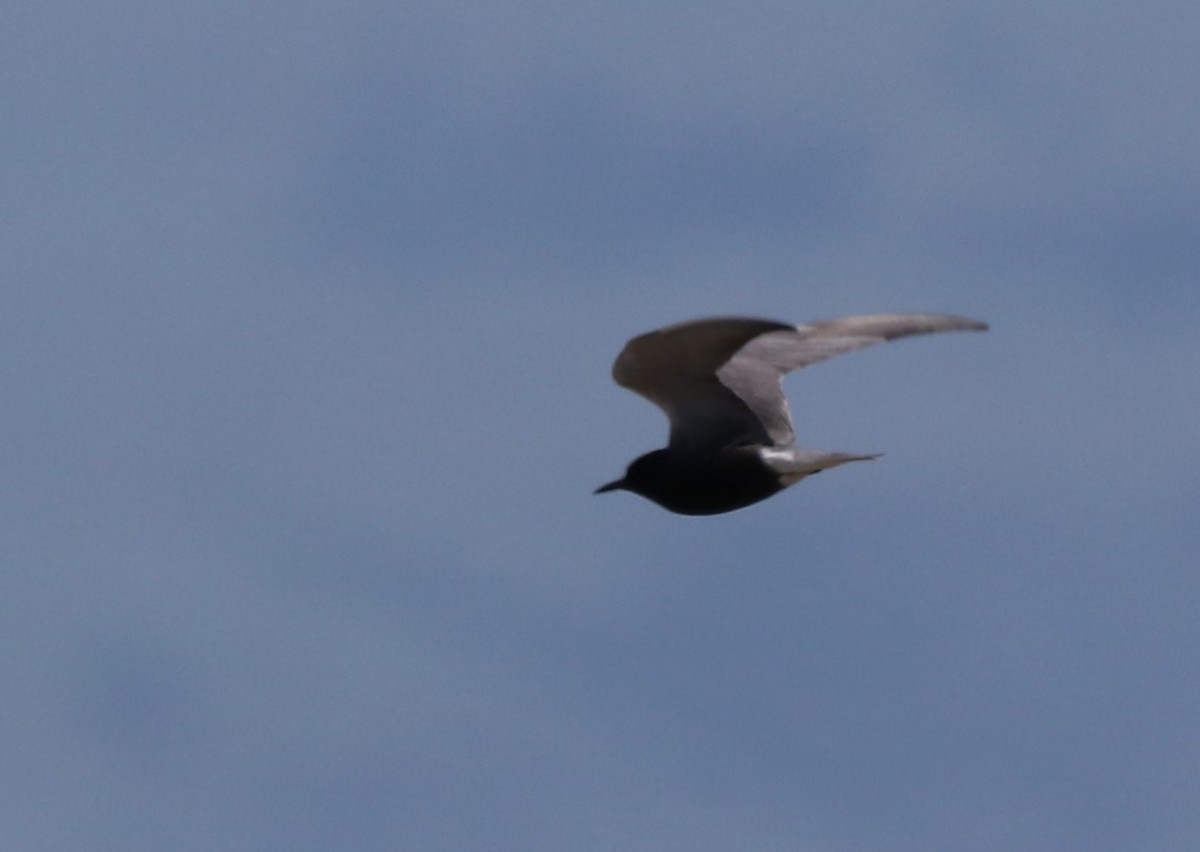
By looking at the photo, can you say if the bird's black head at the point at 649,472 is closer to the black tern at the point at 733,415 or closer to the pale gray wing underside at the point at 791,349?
the black tern at the point at 733,415

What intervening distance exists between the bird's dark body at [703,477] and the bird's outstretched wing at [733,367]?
0.51 ft

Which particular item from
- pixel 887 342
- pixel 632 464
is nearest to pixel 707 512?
pixel 632 464

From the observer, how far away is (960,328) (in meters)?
21.3

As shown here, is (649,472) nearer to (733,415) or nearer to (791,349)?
(733,415)

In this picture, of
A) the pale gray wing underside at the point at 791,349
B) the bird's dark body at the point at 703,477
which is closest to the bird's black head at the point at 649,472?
the bird's dark body at the point at 703,477

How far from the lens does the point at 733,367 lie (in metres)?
21.4

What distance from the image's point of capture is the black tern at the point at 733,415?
67.8 feet

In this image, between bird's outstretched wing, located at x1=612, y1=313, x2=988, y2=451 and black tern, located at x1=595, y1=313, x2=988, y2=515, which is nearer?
bird's outstretched wing, located at x1=612, y1=313, x2=988, y2=451

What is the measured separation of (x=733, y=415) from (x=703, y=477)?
0.62 metres

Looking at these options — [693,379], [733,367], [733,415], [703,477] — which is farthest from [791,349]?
[703,477]

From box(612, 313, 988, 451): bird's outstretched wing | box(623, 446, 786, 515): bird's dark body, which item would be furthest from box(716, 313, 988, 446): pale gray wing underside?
box(623, 446, 786, 515): bird's dark body

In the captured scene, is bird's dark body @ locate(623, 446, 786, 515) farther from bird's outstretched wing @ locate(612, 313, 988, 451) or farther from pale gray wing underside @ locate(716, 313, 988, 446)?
pale gray wing underside @ locate(716, 313, 988, 446)

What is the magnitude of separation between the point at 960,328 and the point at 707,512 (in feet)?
8.71

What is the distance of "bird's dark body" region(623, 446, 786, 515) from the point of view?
2092cm
